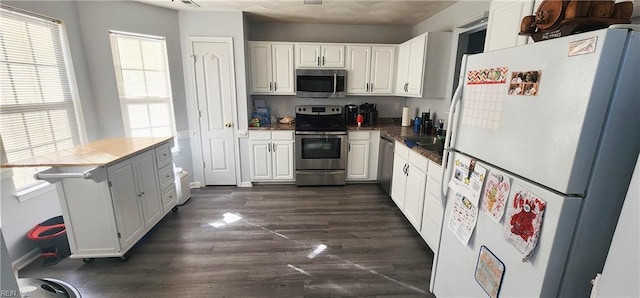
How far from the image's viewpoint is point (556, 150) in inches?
37.4

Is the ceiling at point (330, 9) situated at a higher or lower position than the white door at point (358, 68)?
higher

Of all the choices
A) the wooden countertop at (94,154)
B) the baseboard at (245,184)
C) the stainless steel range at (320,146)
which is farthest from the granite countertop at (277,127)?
the wooden countertop at (94,154)

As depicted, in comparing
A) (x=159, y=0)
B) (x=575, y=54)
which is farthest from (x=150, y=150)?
(x=575, y=54)

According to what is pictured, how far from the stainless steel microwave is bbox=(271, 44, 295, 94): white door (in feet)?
0.42

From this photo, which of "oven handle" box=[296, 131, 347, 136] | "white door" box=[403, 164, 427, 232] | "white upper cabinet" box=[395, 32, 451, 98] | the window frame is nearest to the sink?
"white door" box=[403, 164, 427, 232]

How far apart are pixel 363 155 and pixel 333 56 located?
1.54 meters

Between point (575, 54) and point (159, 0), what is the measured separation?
145 inches

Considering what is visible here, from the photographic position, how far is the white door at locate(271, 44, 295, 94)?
3.80 metres

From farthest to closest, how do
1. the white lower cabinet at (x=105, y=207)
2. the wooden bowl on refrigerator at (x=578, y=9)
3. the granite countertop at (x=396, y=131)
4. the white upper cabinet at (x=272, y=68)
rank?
the white upper cabinet at (x=272, y=68)
the granite countertop at (x=396, y=131)
the white lower cabinet at (x=105, y=207)
the wooden bowl on refrigerator at (x=578, y=9)

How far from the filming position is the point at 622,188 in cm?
94

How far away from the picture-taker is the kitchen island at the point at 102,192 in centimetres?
198

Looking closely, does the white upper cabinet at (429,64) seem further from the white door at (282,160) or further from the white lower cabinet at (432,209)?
the white door at (282,160)

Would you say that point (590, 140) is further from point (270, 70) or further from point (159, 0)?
point (159, 0)

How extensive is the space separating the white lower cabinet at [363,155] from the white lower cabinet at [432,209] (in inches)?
63.4
